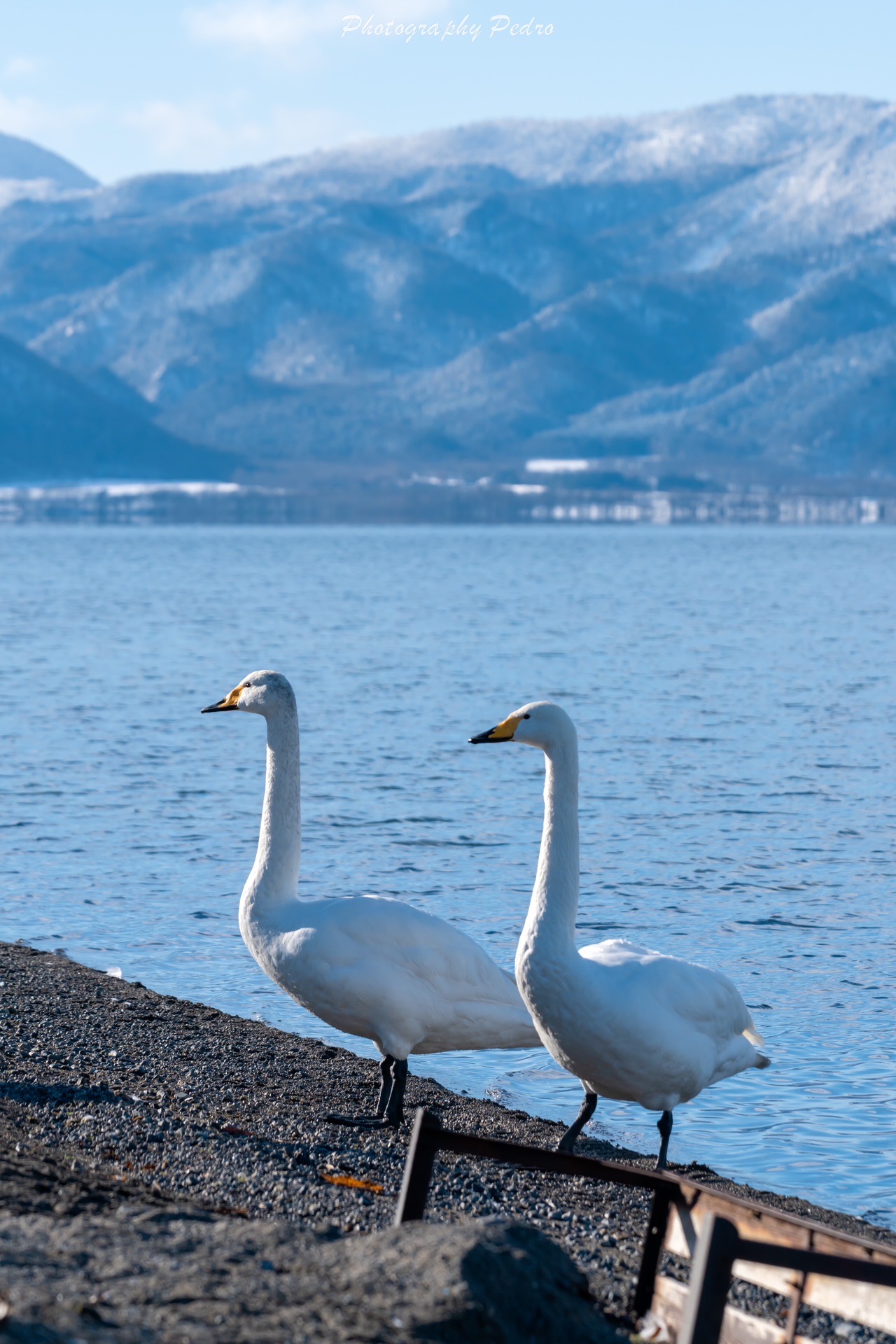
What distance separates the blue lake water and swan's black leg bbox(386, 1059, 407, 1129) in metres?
1.95

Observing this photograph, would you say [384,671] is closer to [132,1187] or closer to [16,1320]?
[132,1187]

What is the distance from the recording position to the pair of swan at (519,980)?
28.4 feet

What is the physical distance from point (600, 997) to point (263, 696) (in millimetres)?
3798

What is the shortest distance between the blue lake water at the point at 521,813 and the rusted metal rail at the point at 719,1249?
14.8ft

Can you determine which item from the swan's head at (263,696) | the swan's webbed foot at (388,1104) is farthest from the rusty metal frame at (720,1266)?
the swan's head at (263,696)

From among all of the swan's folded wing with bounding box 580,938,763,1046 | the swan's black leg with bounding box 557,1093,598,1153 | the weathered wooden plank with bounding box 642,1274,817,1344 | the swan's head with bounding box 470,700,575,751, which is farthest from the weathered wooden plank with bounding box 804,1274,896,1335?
the swan's head with bounding box 470,700,575,751

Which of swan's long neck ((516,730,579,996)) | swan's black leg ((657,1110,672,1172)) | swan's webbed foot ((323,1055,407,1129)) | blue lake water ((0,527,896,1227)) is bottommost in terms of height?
blue lake water ((0,527,896,1227))

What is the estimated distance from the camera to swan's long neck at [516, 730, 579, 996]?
862 centimetres

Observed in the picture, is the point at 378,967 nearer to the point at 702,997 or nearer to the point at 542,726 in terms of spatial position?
the point at 542,726

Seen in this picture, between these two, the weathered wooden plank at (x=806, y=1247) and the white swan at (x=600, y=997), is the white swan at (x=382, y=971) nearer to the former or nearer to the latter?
the white swan at (x=600, y=997)

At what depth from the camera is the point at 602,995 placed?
859cm

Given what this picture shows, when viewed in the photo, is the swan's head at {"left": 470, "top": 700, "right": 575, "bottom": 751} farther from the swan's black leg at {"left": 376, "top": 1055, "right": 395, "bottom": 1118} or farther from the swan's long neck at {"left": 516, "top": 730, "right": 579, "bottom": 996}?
the swan's black leg at {"left": 376, "top": 1055, "right": 395, "bottom": 1118}

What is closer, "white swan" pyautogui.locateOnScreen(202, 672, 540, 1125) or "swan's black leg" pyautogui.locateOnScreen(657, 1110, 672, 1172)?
"swan's black leg" pyautogui.locateOnScreen(657, 1110, 672, 1172)

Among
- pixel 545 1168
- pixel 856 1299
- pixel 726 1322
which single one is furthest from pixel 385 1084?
A: pixel 856 1299
